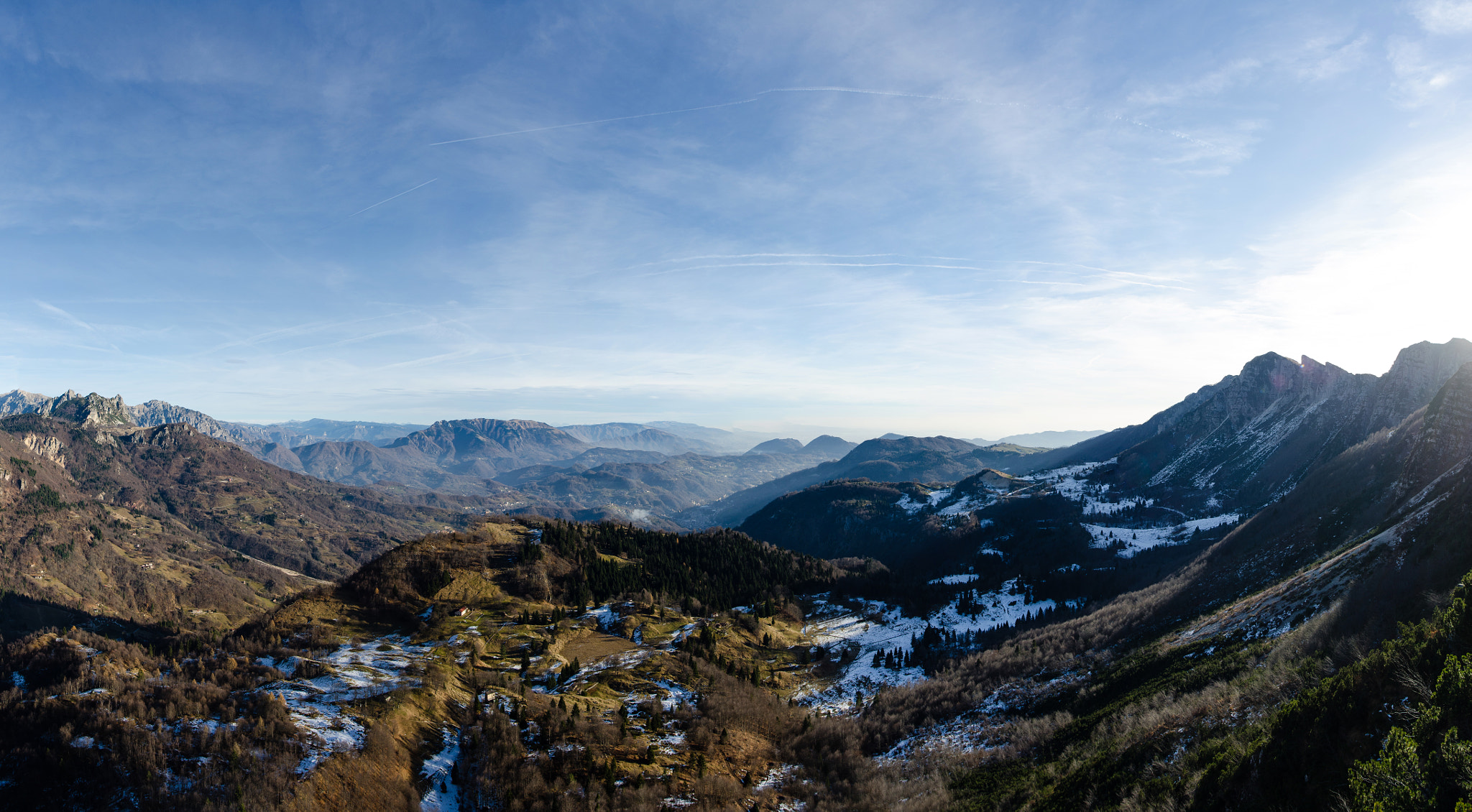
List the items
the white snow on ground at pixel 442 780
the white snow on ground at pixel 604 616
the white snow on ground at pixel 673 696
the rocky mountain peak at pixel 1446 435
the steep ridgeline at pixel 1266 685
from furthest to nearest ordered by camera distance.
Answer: the white snow on ground at pixel 604 616 → the rocky mountain peak at pixel 1446 435 → the white snow on ground at pixel 673 696 → the white snow on ground at pixel 442 780 → the steep ridgeline at pixel 1266 685

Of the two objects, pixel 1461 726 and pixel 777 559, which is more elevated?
pixel 1461 726

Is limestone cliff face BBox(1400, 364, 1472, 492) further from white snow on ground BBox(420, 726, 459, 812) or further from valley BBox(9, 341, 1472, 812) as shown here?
white snow on ground BBox(420, 726, 459, 812)

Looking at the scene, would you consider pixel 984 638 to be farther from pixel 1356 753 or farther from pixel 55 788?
pixel 55 788

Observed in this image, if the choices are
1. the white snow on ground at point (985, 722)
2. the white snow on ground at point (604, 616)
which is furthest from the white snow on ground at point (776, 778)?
the white snow on ground at point (604, 616)

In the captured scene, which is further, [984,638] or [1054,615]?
[1054,615]

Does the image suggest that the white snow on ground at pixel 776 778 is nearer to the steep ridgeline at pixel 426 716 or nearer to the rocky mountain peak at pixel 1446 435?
the steep ridgeline at pixel 426 716

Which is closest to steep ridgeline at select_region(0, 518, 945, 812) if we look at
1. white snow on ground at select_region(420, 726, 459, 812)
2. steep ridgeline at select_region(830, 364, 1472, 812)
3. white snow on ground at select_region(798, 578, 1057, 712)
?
white snow on ground at select_region(420, 726, 459, 812)

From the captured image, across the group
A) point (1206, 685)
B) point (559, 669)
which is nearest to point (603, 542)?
point (559, 669)

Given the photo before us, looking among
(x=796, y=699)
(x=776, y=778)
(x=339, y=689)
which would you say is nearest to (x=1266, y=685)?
(x=776, y=778)
